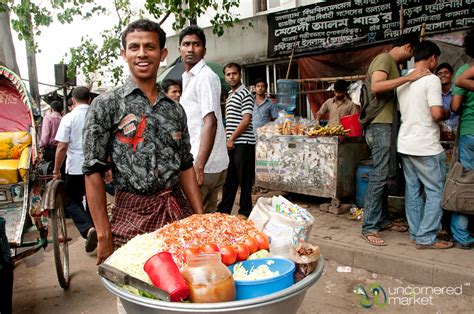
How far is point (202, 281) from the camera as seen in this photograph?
1259 mm

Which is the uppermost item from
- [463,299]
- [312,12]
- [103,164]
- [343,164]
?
[312,12]

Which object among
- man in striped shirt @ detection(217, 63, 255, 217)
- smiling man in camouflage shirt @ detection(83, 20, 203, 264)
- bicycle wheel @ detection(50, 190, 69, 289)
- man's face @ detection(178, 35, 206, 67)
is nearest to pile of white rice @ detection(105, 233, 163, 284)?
smiling man in camouflage shirt @ detection(83, 20, 203, 264)

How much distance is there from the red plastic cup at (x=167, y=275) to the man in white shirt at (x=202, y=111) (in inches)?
61.6

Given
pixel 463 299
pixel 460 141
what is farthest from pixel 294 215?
pixel 460 141

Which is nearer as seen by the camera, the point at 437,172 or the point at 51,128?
the point at 437,172

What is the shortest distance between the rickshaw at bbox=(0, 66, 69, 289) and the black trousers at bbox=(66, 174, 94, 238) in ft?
1.23

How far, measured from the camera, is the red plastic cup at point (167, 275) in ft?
4.09

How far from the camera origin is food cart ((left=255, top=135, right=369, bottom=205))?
5.48 m

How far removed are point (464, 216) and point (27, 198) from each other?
14.2ft

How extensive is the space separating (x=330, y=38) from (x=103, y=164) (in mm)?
7066

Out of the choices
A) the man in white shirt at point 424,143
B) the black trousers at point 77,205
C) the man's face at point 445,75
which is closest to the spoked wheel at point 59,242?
the black trousers at point 77,205

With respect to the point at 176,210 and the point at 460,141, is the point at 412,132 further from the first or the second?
the point at 176,210

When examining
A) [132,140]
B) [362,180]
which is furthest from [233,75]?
[132,140]

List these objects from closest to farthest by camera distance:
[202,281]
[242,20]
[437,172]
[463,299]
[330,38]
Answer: [202,281]
[463,299]
[437,172]
[330,38]
[242,20]
